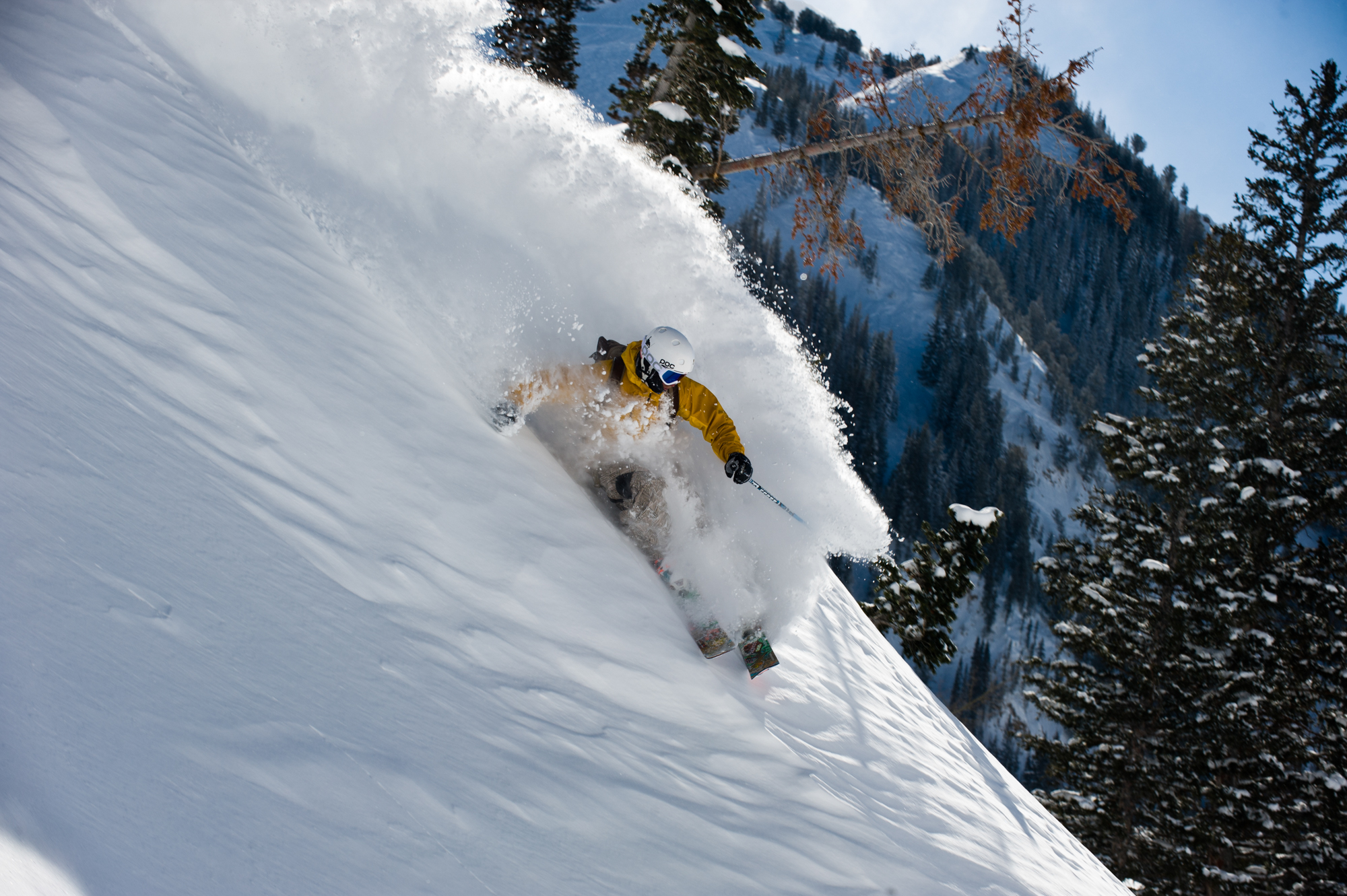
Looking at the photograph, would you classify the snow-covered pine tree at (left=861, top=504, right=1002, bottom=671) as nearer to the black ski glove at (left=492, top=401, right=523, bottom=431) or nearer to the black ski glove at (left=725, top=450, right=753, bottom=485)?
the black ski glove at (left=725, top=450, right=753, bottom=485)

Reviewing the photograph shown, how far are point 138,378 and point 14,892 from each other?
2.56 meters

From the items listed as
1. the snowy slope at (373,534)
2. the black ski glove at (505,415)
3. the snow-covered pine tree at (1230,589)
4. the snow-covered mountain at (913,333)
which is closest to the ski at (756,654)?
the snowy slope at (373,534)

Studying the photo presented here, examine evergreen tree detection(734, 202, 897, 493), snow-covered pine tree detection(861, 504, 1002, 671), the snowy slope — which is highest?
evergreen tree detection(734, 202, 897, 493)

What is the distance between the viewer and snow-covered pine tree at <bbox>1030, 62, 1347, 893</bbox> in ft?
40.5

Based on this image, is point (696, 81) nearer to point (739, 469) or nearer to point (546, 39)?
point (739, 469)

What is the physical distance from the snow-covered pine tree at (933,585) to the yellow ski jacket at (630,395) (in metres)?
10.2

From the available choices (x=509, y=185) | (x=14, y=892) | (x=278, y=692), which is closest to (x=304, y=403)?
(x=278, y=692)

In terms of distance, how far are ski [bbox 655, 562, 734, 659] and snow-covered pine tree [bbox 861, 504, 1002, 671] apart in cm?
1049

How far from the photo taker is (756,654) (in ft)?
16.6

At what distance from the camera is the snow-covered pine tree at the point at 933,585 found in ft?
50.4

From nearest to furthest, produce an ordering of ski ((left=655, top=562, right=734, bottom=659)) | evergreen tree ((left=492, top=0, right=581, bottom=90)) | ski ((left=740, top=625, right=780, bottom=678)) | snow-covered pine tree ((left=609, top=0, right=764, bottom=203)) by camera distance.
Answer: ski ((left=655, top=562, right=734, bottom=659)) → ski ((left=740, top=625, right=780, bottom=678)) → snow-covered pine tree ((left=609, top=0, right=764, bottom=203)) → evergreen tree ((left=492, top=0, right=581, bottom=90))

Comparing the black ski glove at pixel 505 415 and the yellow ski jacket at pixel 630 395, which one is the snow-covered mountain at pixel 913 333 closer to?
the yellow ski jacket at pixel 630 395

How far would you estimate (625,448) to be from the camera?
18.8 feet

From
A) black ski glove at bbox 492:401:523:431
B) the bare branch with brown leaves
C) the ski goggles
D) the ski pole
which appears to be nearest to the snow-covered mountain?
the bare branch with brown leaves
